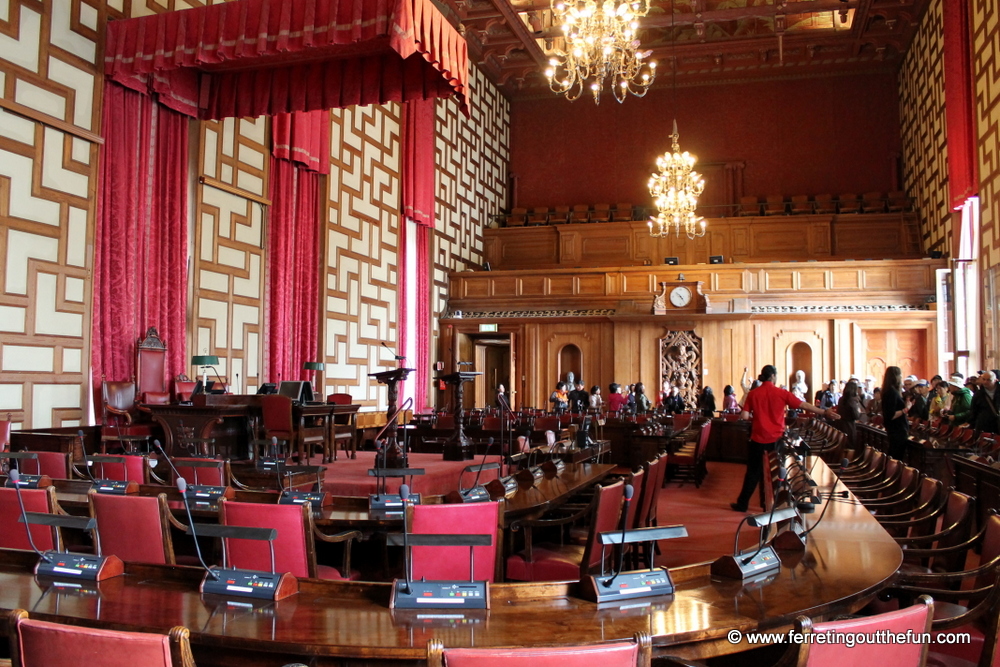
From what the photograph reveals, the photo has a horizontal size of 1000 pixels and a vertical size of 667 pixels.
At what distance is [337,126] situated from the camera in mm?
12867

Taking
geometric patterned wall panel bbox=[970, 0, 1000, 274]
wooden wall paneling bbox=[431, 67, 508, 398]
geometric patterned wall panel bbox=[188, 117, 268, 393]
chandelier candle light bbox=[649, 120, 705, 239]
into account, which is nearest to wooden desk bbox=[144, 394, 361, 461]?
geometric patterned wall panel bbox=[188, 117, 268, 393]

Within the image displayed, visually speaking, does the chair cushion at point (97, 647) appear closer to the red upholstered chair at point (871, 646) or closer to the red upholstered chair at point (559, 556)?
the red upholstered chair at point (871, 646)

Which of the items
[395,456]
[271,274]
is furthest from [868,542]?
[271,274]

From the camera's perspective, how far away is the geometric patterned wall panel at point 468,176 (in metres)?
17.2

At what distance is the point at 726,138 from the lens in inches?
798

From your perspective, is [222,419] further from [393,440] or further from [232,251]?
[393,440]

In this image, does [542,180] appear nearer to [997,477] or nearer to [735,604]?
[997,477]

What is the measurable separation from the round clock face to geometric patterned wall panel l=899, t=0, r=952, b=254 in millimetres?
4755

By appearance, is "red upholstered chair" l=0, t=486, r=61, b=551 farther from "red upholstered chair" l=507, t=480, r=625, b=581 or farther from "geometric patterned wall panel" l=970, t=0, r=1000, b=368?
"geometric patterned wall panel" l=970, t=0, r=1000, b=368

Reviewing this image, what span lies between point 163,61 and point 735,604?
745cm

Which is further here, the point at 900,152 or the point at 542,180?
the point at 542,180

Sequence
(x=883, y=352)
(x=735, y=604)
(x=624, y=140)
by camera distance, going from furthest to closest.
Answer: (x=624, y=140) → (x=883, y=352) → (x=735, y=604)

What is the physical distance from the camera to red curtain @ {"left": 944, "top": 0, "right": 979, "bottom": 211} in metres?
11.9

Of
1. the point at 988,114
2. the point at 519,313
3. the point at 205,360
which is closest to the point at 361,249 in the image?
the point at 519,313
